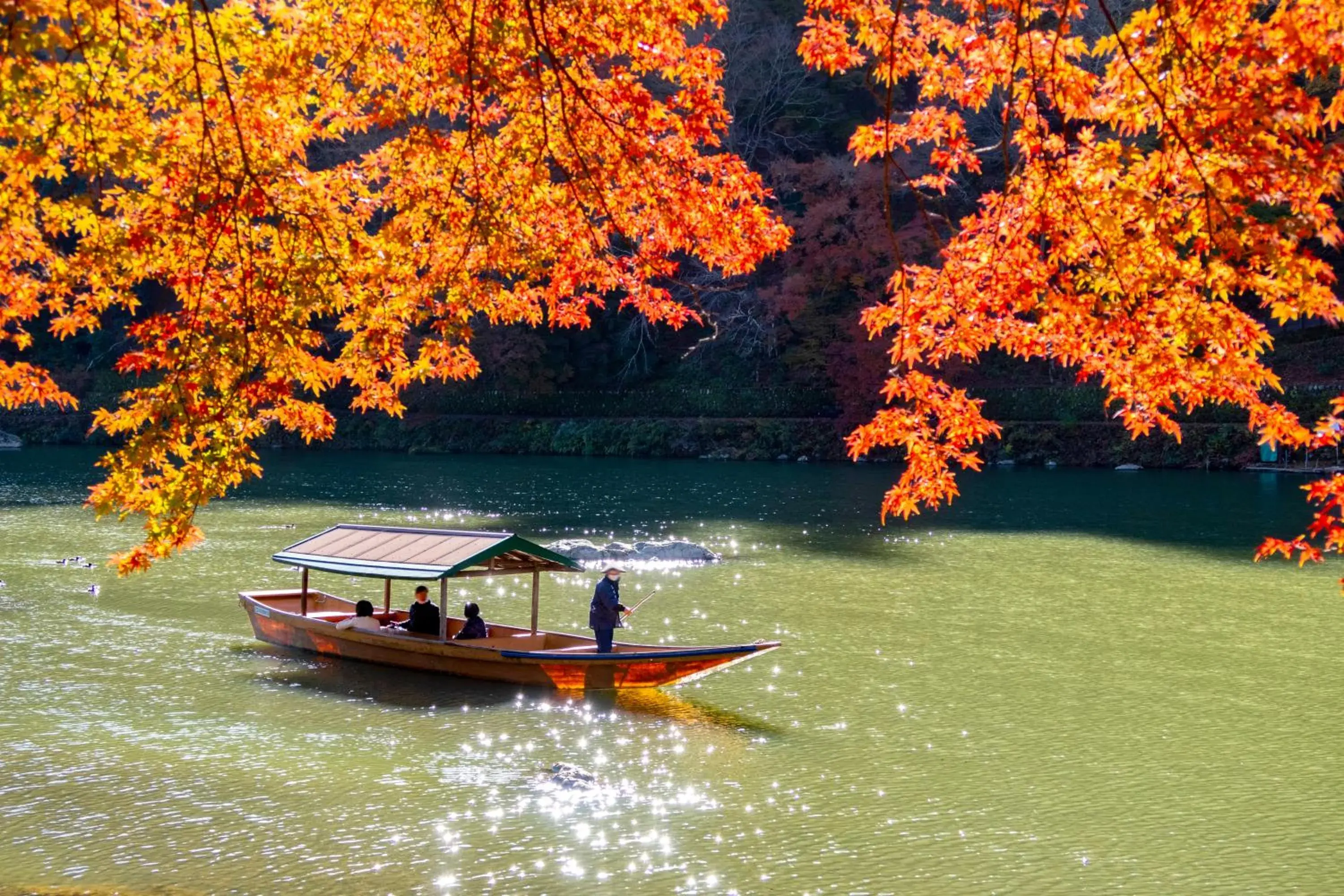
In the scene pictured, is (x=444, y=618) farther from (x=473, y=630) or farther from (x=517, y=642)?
(x=517, y=642)

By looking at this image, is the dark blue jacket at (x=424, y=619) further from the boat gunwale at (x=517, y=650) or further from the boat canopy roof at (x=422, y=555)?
the boat canopy roof at (x=422, y=555)

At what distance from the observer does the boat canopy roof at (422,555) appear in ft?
45.9

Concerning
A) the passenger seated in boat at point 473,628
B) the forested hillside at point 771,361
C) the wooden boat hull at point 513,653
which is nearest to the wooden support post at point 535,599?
the wooden boat hull at point 513,653

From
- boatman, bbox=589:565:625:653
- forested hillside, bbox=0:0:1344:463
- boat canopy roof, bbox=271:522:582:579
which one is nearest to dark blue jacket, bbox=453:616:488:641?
boat canopy roof, bbox=271:522:582:579

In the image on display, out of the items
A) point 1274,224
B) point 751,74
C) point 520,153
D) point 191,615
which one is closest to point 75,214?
point 520,153

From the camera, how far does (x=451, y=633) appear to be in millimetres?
14945

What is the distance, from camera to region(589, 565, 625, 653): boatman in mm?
12945

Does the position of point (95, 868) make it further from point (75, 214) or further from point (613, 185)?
point (613, 185)

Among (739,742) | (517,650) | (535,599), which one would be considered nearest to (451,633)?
(535,599)

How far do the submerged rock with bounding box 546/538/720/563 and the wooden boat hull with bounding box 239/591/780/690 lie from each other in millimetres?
7424

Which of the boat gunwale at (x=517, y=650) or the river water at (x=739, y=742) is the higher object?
the boat gunwale at (x=517, y=650)

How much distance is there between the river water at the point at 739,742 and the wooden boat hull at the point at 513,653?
21cm

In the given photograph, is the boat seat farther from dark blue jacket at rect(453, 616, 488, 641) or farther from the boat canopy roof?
the boat canopy roof

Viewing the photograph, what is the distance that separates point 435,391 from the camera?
177ft
